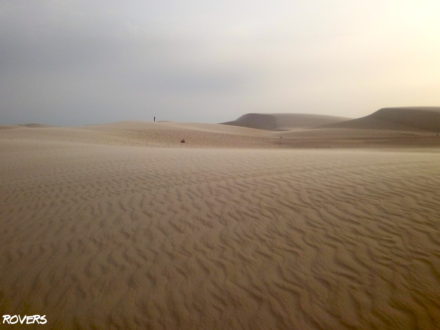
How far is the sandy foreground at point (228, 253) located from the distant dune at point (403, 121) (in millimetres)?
47860

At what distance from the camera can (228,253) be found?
14.3ft

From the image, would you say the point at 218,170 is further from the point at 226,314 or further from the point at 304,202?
the point at 226,314

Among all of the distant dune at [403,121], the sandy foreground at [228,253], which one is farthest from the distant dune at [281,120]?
the sandy foreground at [228,253]

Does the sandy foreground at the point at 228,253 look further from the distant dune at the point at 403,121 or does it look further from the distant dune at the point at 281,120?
the distant dune at the point at 281,120

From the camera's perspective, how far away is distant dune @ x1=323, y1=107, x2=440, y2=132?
1881 inches

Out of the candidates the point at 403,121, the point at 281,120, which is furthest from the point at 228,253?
the point at 281,120

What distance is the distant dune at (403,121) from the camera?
4778 cm

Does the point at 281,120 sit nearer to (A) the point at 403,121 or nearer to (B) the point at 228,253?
(A) the point at 403,121

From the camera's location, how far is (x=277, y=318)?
10.6 ft

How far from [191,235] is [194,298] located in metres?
1.42

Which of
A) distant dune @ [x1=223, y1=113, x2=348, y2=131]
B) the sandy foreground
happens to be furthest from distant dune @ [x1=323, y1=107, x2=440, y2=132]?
the sandy foreground

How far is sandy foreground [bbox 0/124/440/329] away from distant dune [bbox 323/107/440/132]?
157ft

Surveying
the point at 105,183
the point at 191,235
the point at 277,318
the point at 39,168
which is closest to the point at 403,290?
the point at 277,318

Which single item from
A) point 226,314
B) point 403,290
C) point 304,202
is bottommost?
point 226,314
